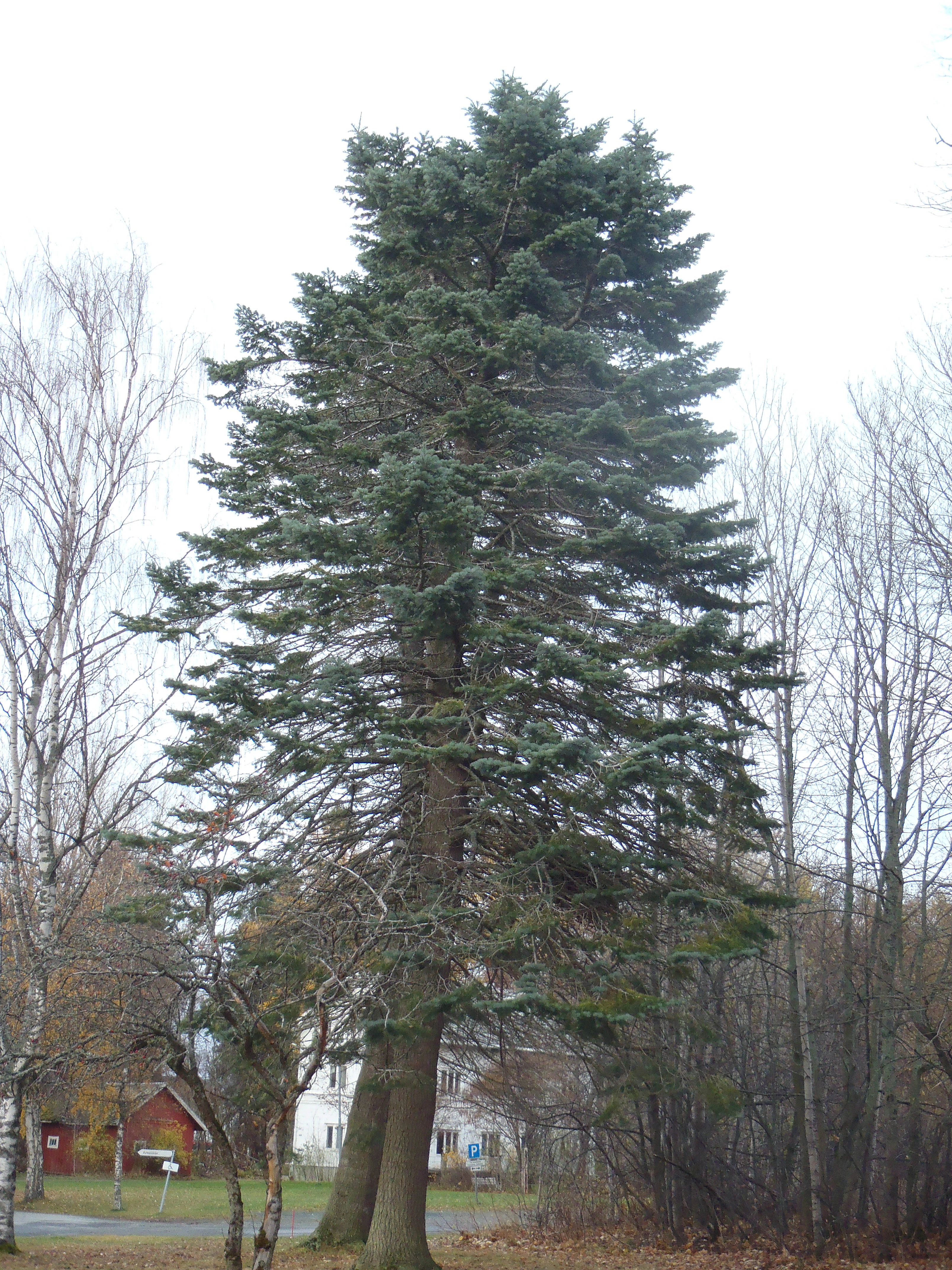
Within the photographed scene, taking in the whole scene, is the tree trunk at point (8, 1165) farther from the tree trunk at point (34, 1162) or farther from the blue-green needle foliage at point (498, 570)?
the tree trunk at point (34, 1162)

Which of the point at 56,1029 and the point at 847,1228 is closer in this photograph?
the point at 847,1228

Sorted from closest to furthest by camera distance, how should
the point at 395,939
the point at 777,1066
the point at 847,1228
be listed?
the point at 395,939
the point at 847,1228
the point at 777,1066

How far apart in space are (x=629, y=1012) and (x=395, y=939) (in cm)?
247

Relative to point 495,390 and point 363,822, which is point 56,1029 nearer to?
point 363,822

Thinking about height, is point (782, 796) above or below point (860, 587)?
below

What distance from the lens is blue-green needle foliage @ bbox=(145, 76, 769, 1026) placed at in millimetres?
10250

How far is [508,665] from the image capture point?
11.9 meters

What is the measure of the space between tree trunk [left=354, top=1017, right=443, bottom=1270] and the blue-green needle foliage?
1163 mm

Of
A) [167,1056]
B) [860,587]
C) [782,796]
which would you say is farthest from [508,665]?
[860,587]

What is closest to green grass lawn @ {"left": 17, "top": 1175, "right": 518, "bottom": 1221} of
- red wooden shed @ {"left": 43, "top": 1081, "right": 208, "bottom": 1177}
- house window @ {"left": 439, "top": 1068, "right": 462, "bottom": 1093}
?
red wooden shed @ {"left": 43, "top": 1081, "right": 208, "bottom": 1177}

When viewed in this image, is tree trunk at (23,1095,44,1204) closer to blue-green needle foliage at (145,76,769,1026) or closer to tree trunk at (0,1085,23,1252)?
tree trunk at (0,1085,23,1252)

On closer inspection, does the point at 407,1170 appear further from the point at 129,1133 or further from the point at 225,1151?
the point at 129,1133

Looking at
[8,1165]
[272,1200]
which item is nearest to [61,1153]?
[8,1165]

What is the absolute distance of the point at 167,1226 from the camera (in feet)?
76.5
